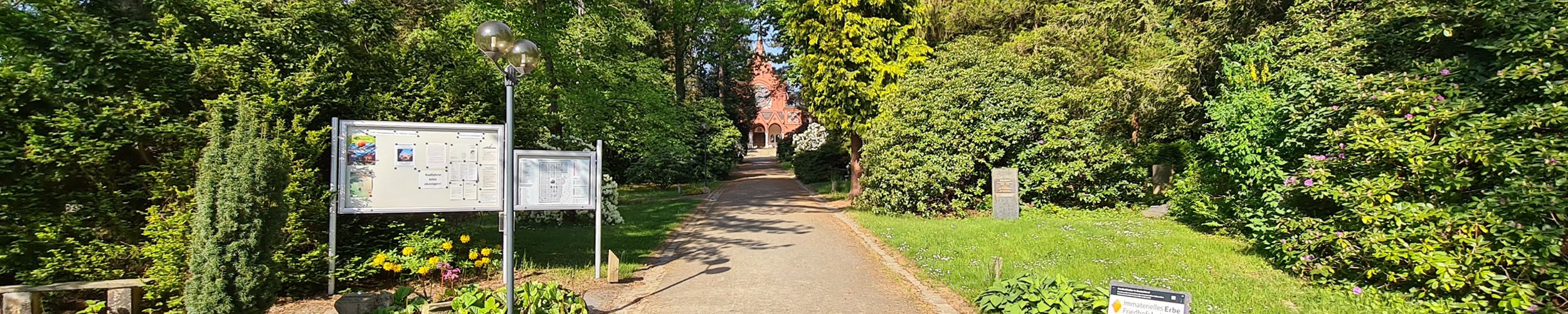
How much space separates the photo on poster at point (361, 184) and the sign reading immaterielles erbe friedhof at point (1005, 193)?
11446 millimetres

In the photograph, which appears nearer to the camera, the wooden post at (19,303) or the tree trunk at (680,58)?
the wooden post at (19,303)

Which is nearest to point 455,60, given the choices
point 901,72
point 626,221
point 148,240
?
point 148,240

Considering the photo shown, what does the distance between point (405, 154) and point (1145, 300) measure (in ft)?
Answer: 21.2

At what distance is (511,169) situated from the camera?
558 cm

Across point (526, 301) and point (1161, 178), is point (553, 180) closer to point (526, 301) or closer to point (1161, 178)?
point (526, 301)

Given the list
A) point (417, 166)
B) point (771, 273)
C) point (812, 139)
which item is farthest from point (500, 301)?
point (812, 139)

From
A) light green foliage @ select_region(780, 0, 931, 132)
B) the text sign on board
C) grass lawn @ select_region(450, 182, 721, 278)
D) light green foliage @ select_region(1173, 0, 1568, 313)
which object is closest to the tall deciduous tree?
light green foliage @ select_region(780, 0, 931, 132)

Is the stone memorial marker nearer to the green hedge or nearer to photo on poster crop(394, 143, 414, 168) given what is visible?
the green hedge

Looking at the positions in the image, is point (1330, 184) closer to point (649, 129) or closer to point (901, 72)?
point (901, 72)

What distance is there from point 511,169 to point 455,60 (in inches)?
114

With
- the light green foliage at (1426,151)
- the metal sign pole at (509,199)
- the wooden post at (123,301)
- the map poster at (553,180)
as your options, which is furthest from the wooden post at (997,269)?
the wooden post at (123,301)

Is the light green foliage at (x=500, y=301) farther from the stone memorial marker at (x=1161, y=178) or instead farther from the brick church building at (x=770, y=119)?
the brick church building at (x=770, y=119)

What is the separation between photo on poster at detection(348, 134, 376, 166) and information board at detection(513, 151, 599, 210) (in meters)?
1.28

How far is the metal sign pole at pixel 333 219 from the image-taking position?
Answer: 6.44m
